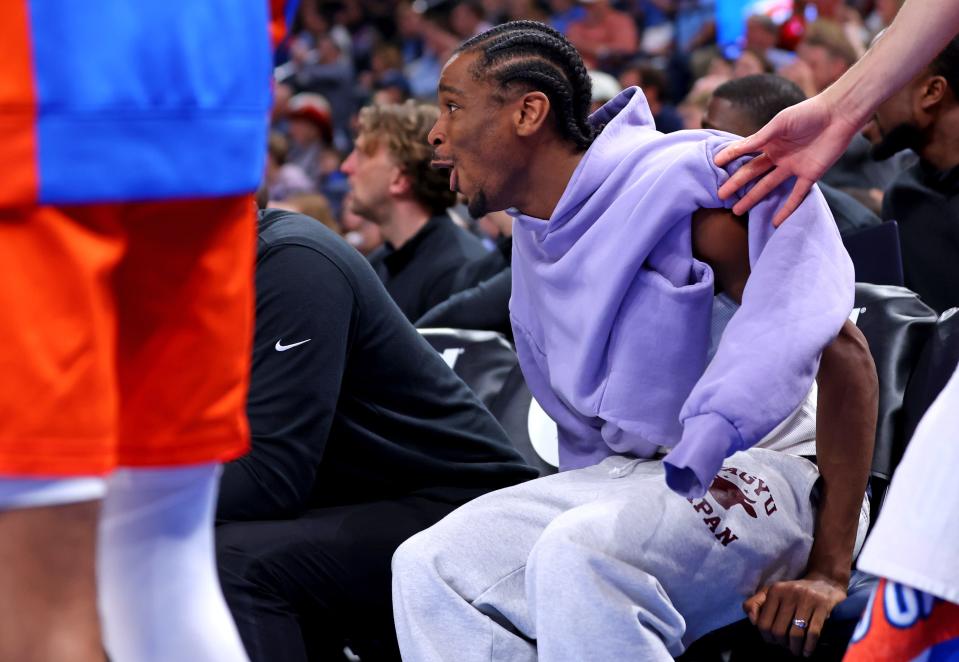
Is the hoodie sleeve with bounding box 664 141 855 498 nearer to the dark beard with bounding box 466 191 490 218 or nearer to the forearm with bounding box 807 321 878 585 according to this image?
the forearm with bounding box 807 321 878 585

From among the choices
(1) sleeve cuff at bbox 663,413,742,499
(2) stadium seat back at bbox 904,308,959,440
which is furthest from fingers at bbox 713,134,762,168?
(2) stadium seat back at bbox 904,308,959,440

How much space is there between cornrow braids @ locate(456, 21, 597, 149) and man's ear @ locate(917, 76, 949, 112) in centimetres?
122

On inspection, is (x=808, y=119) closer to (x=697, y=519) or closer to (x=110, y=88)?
(x=697, y=519)

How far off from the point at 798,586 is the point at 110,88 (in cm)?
138

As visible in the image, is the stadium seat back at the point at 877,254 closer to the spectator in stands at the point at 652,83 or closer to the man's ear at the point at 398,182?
the man's ear at the point at 398,182

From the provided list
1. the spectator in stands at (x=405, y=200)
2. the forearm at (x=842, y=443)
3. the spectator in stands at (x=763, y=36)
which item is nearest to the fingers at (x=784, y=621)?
the forearm at (x=842, y=443)

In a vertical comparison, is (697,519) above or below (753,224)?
below

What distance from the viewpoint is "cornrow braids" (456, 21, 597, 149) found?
2.43m

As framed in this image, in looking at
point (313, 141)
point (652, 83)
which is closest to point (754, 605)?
point (652, 83)

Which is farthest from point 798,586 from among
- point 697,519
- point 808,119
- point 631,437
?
point 808,119

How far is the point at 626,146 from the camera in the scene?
2273 mm

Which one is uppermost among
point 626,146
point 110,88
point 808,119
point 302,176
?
point 110,88

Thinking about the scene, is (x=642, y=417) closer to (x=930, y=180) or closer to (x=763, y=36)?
(x=930, y=180)

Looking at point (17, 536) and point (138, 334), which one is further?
point (138, 334)
